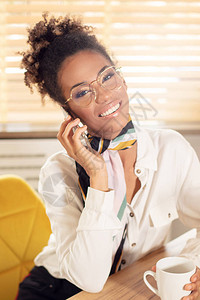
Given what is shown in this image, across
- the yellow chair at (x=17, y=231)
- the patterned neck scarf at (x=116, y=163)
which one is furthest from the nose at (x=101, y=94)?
the yellow chair at (x=17, y=231)

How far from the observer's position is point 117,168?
45.7 inches

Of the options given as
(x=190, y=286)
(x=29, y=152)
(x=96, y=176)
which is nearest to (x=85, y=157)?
(x=96, y=176)

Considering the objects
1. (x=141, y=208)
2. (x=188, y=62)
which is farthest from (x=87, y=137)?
(x=188, y=62)

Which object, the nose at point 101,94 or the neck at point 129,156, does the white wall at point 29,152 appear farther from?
the nose at point 101,94

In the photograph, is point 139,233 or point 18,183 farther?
point 18,183

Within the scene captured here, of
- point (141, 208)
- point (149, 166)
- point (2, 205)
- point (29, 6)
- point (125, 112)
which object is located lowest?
point (2, 205)

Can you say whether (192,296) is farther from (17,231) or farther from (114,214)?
(17,231)

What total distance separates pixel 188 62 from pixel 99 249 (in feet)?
4.86

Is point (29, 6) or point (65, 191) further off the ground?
point (29, 6)

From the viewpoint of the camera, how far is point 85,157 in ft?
3.49

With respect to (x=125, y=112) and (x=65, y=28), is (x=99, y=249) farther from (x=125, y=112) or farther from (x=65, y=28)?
(x=65, y=28)

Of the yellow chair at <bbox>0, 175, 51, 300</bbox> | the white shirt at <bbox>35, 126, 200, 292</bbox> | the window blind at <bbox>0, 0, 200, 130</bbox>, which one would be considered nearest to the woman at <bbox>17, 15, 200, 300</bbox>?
the white shirt at <bbox>35, 126, 200, 292</bbox>

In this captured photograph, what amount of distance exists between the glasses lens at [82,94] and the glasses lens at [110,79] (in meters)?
0.04

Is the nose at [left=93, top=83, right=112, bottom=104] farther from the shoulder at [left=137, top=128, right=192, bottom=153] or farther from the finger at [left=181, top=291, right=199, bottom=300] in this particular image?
the finger at [left=181, top=291, right=199, bottom=300]
